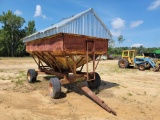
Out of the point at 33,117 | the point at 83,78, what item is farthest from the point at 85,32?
the point at 33,117

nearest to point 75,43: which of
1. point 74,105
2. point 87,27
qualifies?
point 87,27

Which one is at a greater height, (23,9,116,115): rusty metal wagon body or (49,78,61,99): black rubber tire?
(23,9,116,115): rusty metal wagon body

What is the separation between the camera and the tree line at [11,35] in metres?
52.4

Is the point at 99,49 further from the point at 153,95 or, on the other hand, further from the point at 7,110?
the point at 7,110

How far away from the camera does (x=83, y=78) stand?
7.70 meters

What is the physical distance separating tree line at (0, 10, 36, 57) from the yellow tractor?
39.2 m

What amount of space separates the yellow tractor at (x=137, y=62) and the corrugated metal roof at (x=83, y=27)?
11346mm

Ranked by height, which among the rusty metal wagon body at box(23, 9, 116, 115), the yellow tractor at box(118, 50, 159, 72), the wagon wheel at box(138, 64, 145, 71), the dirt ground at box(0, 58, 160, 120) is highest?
the rusty metal wagon body at box(23, 9, 116, 115)

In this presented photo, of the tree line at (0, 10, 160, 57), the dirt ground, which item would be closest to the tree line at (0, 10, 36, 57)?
the tree line at (0, 10, 160, 57)

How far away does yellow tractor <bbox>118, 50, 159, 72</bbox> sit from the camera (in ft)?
60.0

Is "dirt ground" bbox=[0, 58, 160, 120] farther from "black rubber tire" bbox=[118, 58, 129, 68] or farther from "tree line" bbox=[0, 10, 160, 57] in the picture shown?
"tree line" bbox=[0, 10, 160, 57]

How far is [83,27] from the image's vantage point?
724 centimetres

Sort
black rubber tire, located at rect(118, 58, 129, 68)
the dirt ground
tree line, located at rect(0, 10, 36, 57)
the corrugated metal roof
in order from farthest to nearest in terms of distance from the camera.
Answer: tree line, located at rect(0, 10, 36, 57) < black rubber tire, located at rect(118, 58, 129, 68) < the corrugated metal roof < the dirt ground

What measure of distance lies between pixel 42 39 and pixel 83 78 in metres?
2.52
